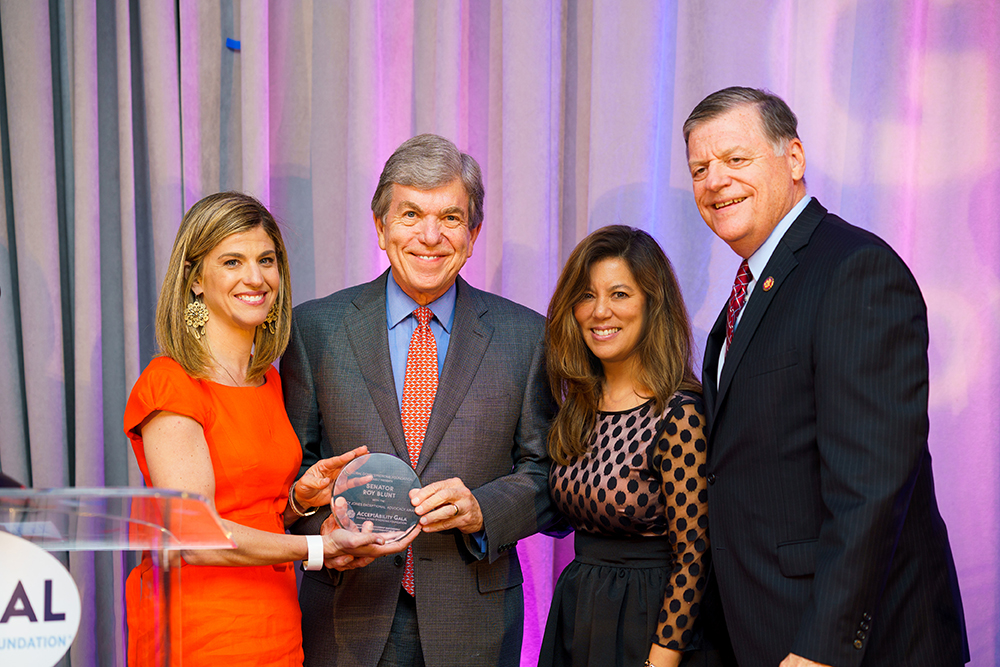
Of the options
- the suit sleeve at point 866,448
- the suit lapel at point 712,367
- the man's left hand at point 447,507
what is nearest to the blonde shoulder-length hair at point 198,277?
the man's left hand at point 447,507

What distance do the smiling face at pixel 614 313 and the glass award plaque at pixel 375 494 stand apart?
25.0 inches

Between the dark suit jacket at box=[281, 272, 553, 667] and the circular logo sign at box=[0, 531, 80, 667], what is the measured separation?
1.17 m

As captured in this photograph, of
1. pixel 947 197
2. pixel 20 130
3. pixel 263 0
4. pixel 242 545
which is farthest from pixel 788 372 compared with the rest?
pixel 20 130

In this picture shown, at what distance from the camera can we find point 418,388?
2.28 meters

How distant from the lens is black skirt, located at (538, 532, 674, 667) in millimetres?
2043

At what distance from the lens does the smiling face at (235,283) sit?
2.14 m

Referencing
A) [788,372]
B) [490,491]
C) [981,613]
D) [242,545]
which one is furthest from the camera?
[981,613]

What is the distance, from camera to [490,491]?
2182mm

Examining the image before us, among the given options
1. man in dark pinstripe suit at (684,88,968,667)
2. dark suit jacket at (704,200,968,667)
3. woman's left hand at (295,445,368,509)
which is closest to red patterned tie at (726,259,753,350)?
man in dark pinstripe suit at (684,88,968,667)

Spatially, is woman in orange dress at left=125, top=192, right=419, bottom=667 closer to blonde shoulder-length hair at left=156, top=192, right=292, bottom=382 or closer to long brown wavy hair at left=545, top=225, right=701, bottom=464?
blonde shoulder-length hair at left=156, top=192, right=292, bottom=382

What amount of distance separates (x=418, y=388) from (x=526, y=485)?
15.3 inches

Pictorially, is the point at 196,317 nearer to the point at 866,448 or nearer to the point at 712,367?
the point at 712,367

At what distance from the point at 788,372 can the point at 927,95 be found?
157 cm

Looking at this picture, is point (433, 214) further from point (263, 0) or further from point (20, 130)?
point (20, 130)
